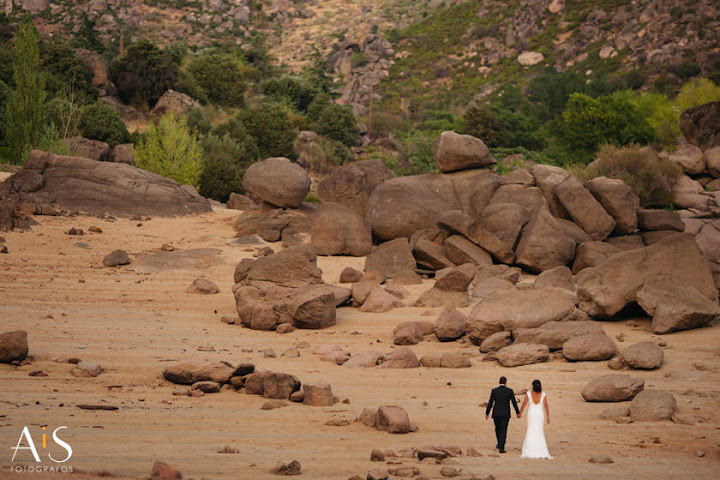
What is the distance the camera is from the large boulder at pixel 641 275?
14.0 m

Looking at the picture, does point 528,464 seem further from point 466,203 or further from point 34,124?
point 34,124

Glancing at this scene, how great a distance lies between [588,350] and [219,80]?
A: 4171cm

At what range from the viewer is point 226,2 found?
96312 mm

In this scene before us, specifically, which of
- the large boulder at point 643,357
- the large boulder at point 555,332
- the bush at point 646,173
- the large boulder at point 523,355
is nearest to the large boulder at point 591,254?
the large boulder at point 555,332

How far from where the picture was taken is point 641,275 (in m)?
14.0

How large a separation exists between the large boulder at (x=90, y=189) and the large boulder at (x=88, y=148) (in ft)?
19.9

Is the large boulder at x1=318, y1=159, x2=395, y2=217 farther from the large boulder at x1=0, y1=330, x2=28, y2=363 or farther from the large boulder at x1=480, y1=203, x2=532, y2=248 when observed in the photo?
the large boulder at x1=0, y1=330, x2=28, y2=363

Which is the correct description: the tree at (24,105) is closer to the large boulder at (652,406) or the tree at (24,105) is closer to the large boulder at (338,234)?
the large boulder at (338,234)

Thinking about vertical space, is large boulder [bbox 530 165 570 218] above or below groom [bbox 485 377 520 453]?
below

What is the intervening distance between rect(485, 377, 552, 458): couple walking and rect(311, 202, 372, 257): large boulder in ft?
41.7

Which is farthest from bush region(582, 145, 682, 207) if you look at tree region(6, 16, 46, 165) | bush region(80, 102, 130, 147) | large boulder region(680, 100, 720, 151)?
tree region(6, 16, 46, 165)

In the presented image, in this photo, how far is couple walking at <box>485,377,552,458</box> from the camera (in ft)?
24.4

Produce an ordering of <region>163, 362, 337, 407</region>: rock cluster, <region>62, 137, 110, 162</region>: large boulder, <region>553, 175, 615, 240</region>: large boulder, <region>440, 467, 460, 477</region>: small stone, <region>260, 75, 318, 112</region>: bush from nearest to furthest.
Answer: <region>440, 467, 460, 477</region>: small stone, <region>163, 362, 337, 407</region>: rock cluster, <region>553, 175, 615, 240</region>: large boulder, <region>62, 137, 110, 162</region>: large boulder, <region>260, 75, 318, 112</region>: bush

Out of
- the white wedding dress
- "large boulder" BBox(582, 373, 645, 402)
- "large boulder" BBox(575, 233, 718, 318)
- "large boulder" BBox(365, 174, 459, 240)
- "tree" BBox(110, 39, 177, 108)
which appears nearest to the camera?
the white wedding dress
